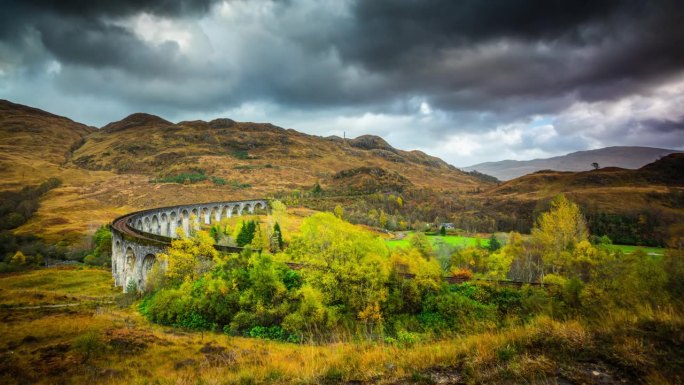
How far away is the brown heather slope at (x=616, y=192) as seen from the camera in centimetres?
9888

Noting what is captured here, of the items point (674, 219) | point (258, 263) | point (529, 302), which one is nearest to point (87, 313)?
point (258, 263)

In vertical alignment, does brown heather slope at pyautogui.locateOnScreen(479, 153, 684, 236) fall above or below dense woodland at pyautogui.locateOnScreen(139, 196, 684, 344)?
above

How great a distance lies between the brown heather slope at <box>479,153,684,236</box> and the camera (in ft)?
324

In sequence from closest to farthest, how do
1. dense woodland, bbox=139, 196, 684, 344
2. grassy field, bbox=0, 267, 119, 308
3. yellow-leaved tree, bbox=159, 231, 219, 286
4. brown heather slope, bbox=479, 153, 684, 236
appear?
dense woodland, bbox=139, 196, 684, 344 → yellow-leaved tree, bbox=159, 231, 219, 286 → grassy field, bbox=0, 267, 119, 308 → brown heather slope, bbox=479, 153, 684, 236

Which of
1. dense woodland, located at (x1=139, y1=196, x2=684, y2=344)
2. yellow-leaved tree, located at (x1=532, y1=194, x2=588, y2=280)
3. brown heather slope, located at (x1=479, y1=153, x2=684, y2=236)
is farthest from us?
brown heather slope, located at (x1=479, y1=153, x2=684, y2=236)

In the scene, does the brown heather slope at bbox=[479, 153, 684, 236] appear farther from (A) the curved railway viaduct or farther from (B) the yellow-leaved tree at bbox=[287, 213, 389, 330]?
(A) the curved railway viaduct

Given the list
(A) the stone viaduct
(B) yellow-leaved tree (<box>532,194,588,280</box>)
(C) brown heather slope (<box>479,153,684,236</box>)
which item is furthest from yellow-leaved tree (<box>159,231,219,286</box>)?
(C) brown heather slope (<box>479,153,684,236</box>)

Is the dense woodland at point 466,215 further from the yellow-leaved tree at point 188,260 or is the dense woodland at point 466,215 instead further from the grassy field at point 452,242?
the yellow-leaved tree at point 188,260

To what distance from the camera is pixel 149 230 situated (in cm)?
7494

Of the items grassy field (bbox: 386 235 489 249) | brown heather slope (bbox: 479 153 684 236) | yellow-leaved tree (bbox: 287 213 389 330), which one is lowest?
grassy field (bbox: 386 235 489 249)

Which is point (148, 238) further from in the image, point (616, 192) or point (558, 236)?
point (616, 192)

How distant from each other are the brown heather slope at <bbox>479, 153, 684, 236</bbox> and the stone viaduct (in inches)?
4334

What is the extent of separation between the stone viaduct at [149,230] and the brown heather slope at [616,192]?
110091mm

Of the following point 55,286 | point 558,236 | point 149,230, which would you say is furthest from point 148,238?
point 558,236
